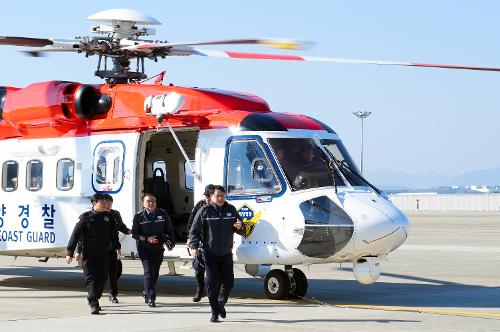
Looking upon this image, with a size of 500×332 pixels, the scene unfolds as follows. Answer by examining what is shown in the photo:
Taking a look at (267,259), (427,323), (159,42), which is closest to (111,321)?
(267,259)

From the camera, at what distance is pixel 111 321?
1319 cm

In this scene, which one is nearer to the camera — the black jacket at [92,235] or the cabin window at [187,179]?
the black jacket at [92,235]

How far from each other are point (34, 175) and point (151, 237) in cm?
381

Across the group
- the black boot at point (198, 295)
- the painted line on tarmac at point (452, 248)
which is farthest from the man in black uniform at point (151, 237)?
the painted line on tarmac at point (452, 248)

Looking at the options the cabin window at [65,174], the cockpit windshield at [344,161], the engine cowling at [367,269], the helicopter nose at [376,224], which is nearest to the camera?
the helicopter nose at [376,224]

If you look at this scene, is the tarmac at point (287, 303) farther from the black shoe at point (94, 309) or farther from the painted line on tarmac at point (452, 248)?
the painted line on tarmac at point (452, 248)

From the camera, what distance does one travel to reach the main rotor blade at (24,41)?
15.5 metres

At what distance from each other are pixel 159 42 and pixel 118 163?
1996 millimetres

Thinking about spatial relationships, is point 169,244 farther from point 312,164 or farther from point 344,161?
point 344,161

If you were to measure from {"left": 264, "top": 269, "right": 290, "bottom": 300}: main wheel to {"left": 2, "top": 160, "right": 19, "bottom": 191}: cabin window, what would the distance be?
4.92m

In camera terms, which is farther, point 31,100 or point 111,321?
point 31,100

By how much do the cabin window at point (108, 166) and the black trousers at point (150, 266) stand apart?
201cm

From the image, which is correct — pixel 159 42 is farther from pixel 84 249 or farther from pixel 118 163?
pixel 84 249

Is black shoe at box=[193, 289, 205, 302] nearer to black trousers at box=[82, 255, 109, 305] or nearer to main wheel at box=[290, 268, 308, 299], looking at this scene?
main wheel at box=[290, 268, 308, 299]
